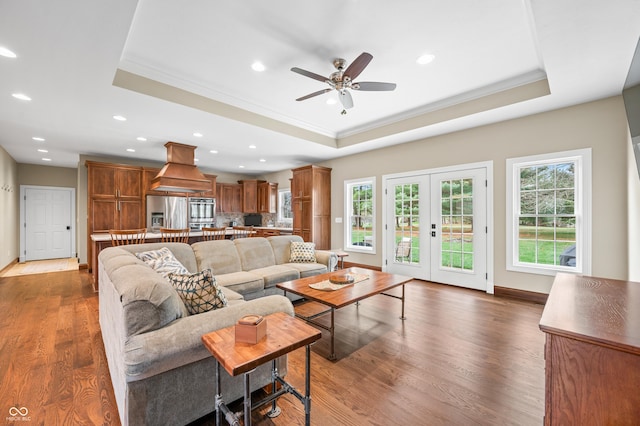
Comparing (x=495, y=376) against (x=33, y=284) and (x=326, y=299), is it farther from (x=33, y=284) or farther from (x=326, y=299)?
(x=33, y=284)

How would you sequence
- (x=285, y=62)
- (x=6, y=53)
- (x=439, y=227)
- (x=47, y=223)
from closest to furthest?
1. (x=6, y=53)
2. (x=285, y=62)
3. (x=439, y=227)
4. (x=47, y=223)

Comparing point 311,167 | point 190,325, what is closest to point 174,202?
point 311,167

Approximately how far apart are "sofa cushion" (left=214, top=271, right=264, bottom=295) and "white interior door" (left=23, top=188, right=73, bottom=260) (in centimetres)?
773

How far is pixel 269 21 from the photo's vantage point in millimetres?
2332

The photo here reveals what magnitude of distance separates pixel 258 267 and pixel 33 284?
437cm

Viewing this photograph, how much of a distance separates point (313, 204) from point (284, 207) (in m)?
2.56

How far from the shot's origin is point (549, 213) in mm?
3809

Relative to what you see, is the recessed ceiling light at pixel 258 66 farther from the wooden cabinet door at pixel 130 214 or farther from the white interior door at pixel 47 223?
the white interior door at pixel 47 223

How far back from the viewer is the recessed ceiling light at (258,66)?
2947 mm

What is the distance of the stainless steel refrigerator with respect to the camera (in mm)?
6543

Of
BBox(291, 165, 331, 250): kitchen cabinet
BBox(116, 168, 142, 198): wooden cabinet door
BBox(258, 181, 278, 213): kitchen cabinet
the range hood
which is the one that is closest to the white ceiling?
the range hood

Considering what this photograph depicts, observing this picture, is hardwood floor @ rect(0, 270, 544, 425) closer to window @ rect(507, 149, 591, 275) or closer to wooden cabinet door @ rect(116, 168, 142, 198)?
window @ rect(507, 149, 591, 275)

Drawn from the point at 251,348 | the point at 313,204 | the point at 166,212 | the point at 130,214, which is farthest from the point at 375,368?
the point at 130,214

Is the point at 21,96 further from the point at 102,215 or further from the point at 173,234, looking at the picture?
the point at 102,215
